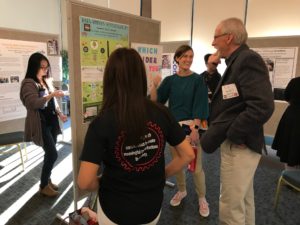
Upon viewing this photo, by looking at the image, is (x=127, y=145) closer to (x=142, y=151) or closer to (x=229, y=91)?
(x=142, y=151)

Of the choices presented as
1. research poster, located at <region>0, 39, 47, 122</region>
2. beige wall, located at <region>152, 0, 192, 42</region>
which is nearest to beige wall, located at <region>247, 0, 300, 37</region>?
beige wall, located at <region>152, 0, 192, 42</region>

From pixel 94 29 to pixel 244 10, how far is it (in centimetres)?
337

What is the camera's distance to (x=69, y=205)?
98.5 inches

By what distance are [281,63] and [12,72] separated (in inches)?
154

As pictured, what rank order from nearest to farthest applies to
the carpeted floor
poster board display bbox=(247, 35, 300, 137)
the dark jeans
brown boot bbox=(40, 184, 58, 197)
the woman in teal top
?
the woman in teal top < the carpeted floor < the dark jeans < brown boot bbox=(40, 184, 58, 197) < poster board display bbox=(247, 35, 300, 137)

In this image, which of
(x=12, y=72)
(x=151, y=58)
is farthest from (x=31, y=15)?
(x=151, y=58)

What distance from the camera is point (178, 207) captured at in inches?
97.4

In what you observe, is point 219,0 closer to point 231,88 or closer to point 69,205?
point 231,88

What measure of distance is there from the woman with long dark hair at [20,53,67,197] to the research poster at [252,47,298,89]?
10.3 feet

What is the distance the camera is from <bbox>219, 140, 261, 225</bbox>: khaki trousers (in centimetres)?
159

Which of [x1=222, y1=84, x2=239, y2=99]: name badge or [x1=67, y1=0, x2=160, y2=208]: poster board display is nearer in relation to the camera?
[x1=222, y1=84, x2=239, y2=99]: name badge

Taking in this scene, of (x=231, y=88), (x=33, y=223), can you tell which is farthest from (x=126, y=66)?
(x=33, y=223)

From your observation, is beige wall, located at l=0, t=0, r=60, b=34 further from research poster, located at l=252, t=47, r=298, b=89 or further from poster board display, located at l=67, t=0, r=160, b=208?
research poster, located at l=252, t=47, r=298, b=89

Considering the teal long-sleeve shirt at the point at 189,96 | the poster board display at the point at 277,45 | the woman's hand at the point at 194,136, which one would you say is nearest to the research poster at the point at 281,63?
the poster board display at the point at 277,45
